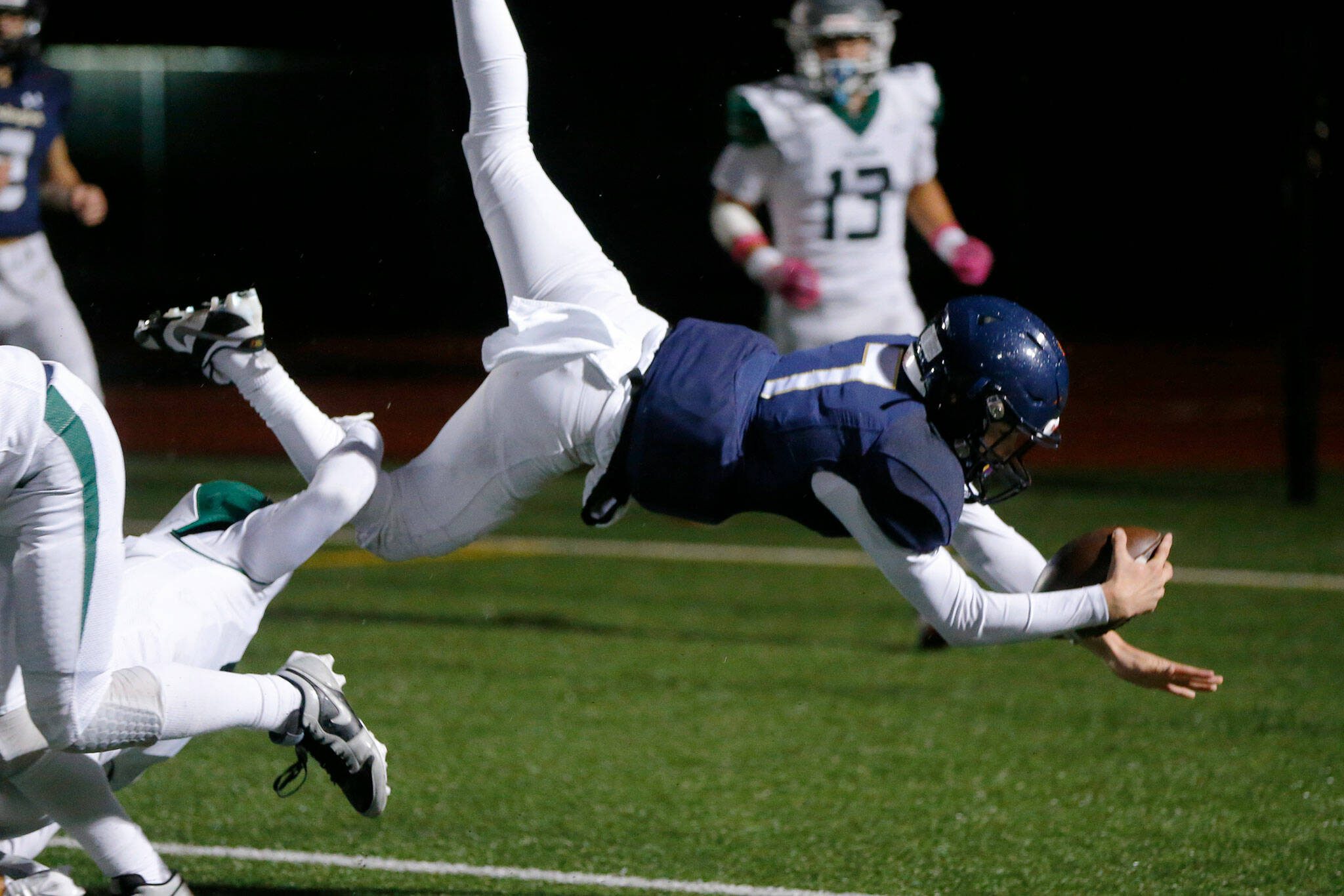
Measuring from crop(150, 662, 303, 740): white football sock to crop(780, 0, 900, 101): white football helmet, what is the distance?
3.24 metres

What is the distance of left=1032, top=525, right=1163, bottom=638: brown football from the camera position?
2953 mm

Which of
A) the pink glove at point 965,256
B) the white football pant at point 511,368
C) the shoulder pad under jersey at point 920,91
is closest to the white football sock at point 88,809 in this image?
the white football pant at point 511,368

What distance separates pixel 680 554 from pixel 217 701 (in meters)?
4.51

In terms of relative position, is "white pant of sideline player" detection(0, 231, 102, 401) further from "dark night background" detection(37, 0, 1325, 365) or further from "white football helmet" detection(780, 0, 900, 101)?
"dark night background" detection(37, 0, 1325, 365)

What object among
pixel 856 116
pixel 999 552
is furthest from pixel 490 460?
pixel 856 116

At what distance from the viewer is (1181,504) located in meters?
8.49

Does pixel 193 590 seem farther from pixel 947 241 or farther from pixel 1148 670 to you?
pixel 947 241

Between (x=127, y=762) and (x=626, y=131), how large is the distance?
10.1 meters

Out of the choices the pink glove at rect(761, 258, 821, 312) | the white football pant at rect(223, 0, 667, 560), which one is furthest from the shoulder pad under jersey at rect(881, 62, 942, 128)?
the white football pant at rect(223, 0, 667, 560)

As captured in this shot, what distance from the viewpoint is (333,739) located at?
288 centimetres

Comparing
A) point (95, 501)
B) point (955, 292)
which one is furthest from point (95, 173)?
point (95, 501)

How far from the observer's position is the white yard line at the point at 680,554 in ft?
21.5

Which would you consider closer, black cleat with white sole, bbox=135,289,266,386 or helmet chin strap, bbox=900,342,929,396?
helmet chin strap, bbox=900,342,929,396

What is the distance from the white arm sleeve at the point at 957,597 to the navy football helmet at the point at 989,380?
8.2 inches
